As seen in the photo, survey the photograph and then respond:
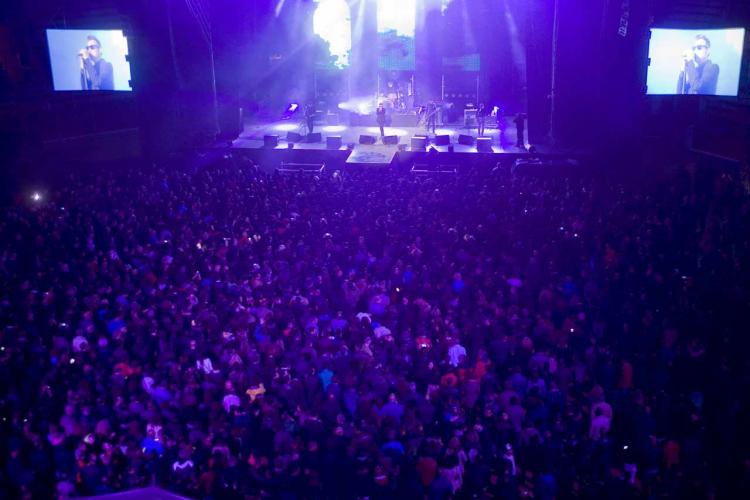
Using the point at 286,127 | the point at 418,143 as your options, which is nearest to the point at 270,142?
the point at 286,127

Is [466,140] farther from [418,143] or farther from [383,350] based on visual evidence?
[383,350]

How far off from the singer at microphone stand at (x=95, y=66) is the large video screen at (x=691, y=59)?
1536cm

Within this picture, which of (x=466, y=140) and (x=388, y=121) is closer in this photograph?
(x=466, y=140)

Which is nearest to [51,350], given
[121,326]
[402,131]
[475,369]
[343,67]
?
[121,326]

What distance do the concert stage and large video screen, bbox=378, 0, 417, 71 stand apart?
548 cm

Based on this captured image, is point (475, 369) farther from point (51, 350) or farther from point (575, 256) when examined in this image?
point (51, 350)

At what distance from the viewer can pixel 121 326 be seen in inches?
342

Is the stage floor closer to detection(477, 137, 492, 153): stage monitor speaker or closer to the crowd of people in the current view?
detection(477, 137, 492, 153): stage monitor speaker

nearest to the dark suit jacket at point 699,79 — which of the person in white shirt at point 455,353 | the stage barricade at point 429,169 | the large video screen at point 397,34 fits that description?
the stage barricade at point 429,169

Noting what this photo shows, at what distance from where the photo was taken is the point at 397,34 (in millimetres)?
26406

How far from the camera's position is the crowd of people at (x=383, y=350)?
6.25 metres

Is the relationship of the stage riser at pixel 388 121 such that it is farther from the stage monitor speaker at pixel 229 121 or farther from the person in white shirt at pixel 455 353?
the person in white shirt at pixel 455 353

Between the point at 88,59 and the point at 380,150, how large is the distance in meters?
9.16

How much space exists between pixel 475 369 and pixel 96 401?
4.09 meters
